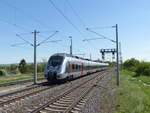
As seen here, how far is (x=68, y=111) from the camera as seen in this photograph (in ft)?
29.5

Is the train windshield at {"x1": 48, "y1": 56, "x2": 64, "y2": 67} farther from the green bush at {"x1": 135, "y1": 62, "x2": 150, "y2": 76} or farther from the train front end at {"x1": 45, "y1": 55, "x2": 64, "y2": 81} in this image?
the green bush at {"x1": 135, "y1": 62, "x2": 150, "y2": 76}

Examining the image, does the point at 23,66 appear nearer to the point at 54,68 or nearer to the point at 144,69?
the point at 144,69

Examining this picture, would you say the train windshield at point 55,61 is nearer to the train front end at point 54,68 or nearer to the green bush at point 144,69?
the train front end at point 54,68

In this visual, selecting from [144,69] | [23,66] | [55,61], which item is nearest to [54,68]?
[55,61]

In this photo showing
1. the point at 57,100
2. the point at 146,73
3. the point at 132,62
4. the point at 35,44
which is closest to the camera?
the point at 57,100

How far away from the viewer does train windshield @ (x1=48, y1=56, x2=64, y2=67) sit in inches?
851

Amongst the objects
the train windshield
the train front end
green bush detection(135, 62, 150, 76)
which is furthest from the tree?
the train front end

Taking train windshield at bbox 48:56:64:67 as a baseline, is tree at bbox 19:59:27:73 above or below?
below

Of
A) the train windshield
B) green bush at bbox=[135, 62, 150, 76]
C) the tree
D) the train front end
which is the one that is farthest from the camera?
the tree

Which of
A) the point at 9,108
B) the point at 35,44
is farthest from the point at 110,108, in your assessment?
the point at 35,44

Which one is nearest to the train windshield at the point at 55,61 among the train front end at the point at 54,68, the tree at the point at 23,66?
the train front end at the point at 54,68

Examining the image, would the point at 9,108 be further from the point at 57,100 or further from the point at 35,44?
the point at 35,44

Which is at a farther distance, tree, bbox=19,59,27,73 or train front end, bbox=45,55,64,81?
tree, bbox=19,59,27,73

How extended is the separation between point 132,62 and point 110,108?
257 feet
